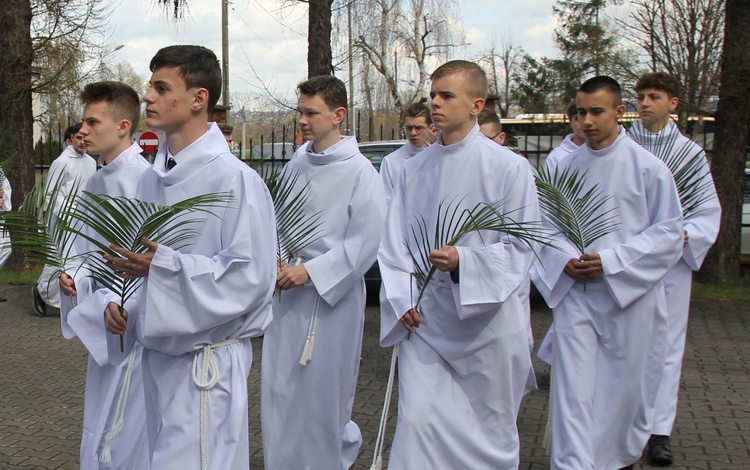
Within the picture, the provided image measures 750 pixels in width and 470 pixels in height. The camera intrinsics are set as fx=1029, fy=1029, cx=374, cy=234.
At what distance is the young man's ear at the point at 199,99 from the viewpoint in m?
4.07

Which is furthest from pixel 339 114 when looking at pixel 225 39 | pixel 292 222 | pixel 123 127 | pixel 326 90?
pixel 225 39

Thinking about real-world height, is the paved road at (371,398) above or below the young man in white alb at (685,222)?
below

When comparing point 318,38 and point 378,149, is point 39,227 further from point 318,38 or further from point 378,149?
point 318,38

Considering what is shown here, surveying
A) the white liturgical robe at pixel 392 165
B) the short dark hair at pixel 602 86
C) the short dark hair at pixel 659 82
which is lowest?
the white liturgical robe at pixel 392 165

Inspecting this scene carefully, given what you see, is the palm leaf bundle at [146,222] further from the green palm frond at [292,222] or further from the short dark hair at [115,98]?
the green palm frond at [292,222]

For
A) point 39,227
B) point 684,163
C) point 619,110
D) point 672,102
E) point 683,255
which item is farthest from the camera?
point 672,102

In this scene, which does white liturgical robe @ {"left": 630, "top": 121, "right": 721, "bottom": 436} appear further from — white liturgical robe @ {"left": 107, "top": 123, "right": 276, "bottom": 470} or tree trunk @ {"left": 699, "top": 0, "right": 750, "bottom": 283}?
tree trunk @ {"left": 699, "top": 0, "right": 750, "bottom": 283}

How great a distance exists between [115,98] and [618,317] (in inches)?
117

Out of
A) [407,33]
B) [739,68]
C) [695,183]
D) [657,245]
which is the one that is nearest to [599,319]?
[657,245]

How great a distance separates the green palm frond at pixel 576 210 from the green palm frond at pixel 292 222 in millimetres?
1295

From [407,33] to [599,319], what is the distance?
100 feet

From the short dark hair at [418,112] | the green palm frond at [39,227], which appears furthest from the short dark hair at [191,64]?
the short dark hair at [418,112]

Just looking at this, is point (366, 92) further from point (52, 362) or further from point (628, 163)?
point (628, 163)

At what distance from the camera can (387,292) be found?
4930 mm
